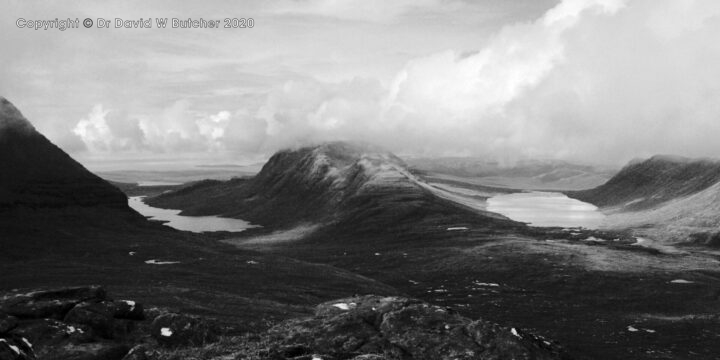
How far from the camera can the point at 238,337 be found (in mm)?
44375

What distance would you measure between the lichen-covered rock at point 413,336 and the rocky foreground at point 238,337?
0.07 meters

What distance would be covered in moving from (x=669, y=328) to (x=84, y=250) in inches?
6706

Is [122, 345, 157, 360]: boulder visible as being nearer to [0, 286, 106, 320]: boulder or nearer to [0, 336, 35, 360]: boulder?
[0, 336, 35, 360]: boulder

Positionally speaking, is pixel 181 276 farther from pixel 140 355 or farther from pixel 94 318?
pixel 140 355

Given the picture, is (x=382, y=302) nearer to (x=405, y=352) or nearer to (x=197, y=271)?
(x=405, y=352)

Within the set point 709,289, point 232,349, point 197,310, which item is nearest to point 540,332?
point 197,310

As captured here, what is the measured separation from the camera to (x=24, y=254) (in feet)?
570

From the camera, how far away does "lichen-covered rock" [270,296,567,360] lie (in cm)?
4247

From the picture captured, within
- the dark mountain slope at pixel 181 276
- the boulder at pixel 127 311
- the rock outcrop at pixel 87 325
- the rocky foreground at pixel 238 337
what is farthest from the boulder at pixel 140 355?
the dark mountain slope at pixel 181 276

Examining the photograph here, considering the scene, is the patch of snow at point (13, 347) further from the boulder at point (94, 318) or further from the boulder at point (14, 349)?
the boulder at point (94, 318)

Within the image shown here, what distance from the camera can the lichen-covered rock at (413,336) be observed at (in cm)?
4247

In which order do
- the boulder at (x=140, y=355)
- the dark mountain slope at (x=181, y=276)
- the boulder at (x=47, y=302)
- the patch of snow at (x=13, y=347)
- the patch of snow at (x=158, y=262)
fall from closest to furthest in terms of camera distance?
the patch of snow at (x=13, y=347), the boulder at (x=140, y=355), the boulder at (x=47, y=302), the dark mountain slope at (x=181, y=276), the patch of snow at (x=158, y=262)

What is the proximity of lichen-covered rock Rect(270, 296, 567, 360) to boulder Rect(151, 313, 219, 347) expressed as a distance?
210 inches

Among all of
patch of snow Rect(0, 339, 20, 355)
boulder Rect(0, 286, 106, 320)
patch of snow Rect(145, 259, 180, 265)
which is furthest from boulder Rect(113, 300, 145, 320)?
patch of snow Rect(145, 259, 180, 265)
